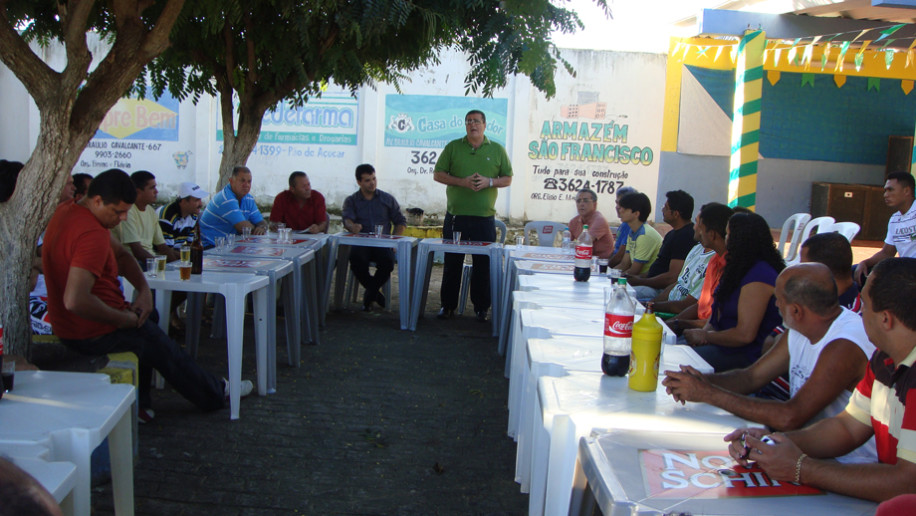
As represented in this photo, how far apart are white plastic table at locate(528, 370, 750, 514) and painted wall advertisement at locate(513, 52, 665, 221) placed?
1075 centimetres

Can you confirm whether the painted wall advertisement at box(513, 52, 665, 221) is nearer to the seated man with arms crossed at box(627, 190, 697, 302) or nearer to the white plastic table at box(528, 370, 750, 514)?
the seated man with arms crossed at box(627, 190, 697, 302)

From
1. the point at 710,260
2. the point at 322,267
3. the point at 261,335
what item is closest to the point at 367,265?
the point at 322,267

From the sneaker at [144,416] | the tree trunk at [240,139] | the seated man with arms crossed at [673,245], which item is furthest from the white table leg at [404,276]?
the sneaker at [144,416]

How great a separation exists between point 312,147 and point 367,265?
6.12 metres

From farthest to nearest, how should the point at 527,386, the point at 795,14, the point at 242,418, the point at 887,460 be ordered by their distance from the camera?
the point at 795,14
the point at 242,418
the point at 527,386
the point at 887,460

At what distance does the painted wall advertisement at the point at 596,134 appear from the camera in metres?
13.0

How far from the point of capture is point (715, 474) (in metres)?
1.78

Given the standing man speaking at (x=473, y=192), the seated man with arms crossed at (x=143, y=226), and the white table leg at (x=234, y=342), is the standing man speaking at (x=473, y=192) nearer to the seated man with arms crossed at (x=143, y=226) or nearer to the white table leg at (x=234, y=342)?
the seated man with arms crossed at (x=143, y=226)

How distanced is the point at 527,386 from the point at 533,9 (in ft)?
5.27

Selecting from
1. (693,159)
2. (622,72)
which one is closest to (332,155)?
(622,72)

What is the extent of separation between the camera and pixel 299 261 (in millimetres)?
5582

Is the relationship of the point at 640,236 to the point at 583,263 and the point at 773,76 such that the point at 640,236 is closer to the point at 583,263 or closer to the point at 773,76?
the point at 583,263

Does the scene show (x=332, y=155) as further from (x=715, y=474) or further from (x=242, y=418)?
(x=715, y=474)

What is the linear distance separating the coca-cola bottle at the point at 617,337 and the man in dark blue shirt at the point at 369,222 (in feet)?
16.7
